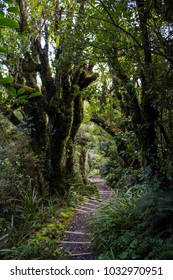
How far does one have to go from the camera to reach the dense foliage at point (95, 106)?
267cm

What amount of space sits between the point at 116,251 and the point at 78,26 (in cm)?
314

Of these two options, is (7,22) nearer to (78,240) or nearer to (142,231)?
(142,231)

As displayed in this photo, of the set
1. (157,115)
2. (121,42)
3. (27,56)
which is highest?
(27,56)

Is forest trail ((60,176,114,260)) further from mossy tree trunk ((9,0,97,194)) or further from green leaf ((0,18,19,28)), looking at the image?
green leaf ((0,18,19,28))

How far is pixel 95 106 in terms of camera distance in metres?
6.32

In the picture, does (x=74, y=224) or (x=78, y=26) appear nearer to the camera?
(x=78, y=26)

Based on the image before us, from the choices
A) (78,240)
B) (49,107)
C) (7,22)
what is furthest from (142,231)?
(49,107)

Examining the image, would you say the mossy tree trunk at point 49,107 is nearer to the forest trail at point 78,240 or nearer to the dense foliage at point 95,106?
the dense foliage at point 95,106

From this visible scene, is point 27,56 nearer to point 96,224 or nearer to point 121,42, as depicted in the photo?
point 121,42

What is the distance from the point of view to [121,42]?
287cm

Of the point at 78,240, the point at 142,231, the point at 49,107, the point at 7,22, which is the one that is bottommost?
the point at 78,240

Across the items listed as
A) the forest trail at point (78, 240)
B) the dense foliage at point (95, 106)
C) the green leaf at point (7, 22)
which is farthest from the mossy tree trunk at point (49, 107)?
the green leaf at point (7, 22)

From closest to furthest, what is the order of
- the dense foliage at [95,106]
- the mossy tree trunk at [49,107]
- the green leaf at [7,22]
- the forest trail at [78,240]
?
the green leaf at [7,22] < the dense foliage at [95,106] < the forest trail at [78,240] < the mossy tree trunk at [49,107]
